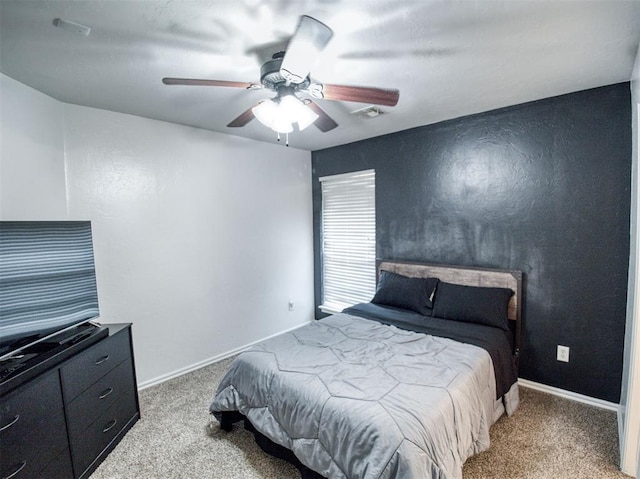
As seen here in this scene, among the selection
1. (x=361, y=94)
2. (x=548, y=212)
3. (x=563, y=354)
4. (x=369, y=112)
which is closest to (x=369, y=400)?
(x=361, y=94)

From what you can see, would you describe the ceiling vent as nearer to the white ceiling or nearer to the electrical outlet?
the white ceiling

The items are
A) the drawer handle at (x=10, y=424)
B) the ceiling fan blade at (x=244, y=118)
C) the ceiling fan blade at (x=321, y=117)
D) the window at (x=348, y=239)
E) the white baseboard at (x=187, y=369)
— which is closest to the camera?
the drawer handle at (x=10, y=424)

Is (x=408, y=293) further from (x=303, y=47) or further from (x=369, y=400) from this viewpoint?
(x=303, y=47)

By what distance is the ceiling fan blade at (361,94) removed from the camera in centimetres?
174

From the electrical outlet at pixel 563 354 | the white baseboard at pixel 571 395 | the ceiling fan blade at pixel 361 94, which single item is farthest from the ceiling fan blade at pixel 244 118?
the white baseboard at pixel 571 395

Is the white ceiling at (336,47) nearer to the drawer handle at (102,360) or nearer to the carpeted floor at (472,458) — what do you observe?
the drawer handle at (102,360)

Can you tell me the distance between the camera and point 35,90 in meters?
2.22

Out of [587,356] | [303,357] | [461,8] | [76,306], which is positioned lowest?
[587,356]

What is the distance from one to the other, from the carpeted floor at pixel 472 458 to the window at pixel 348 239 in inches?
80.6

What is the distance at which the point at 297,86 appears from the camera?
5.75ft

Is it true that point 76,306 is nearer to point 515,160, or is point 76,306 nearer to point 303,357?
point 303,357

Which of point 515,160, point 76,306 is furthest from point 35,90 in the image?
point 515,160

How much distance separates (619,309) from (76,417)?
3.78m

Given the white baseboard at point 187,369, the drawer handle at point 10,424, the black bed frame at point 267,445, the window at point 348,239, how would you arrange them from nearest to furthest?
1. the drawer handle at point 10,424
2. the black bed frame at point 267,445
3. the white baseboard at point 187,369
4. the window at point 348,239
